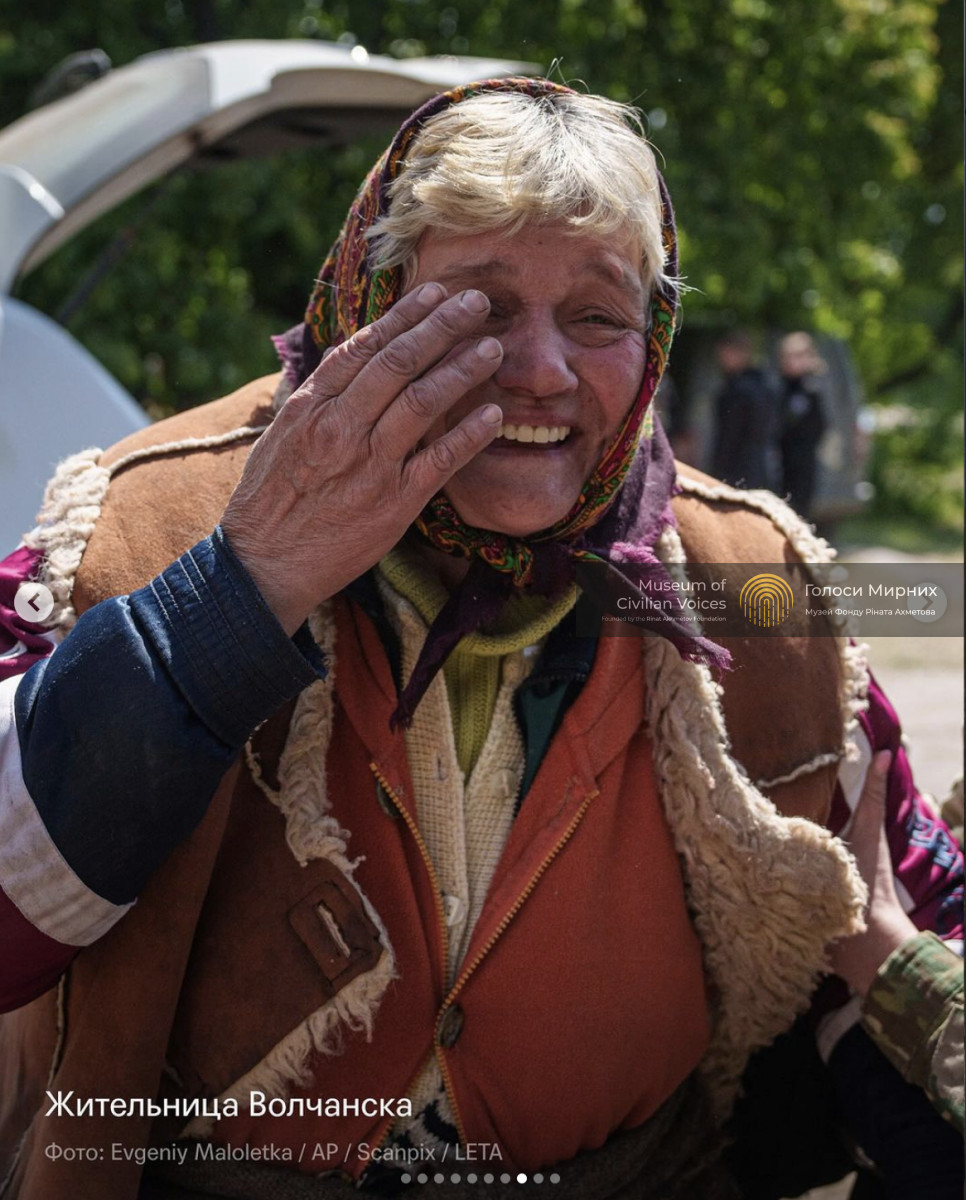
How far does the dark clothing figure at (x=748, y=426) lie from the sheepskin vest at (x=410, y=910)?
662cm

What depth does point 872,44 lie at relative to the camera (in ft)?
38.7

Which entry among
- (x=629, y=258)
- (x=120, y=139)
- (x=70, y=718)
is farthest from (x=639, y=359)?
(x=120, y=139)

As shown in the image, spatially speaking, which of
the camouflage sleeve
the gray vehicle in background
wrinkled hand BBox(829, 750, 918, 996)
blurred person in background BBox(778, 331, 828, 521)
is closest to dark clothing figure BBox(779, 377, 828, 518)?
blurred person in background BBox(778, 331, 828, 521)

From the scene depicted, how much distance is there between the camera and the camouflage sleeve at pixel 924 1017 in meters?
1.76

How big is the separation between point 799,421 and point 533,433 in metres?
8.58

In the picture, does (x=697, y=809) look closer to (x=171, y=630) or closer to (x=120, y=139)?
(x=171, y=630)

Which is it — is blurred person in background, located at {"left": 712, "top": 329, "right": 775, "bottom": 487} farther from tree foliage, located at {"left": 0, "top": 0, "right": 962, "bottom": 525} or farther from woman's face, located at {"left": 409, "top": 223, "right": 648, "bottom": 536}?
A: woman's face, located at {"left": 409, "top": 223, "right": 648, "bottom": 536}

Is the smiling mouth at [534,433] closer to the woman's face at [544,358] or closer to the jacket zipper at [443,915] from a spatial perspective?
the woman's face at [544,358]

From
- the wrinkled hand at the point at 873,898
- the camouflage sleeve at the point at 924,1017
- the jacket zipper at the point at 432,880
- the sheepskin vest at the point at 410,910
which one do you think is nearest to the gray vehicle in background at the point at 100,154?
the sheepskin vest at the point at 410,910

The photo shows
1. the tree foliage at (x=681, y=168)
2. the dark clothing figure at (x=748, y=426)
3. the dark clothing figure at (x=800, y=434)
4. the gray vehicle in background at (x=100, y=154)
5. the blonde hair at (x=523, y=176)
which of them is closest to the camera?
the blonde hair at (x=523, y=176)

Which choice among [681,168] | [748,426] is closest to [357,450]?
[748,426]

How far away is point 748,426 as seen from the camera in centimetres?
855

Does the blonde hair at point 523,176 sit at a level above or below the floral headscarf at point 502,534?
above

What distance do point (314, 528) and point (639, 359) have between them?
53 centimetres
